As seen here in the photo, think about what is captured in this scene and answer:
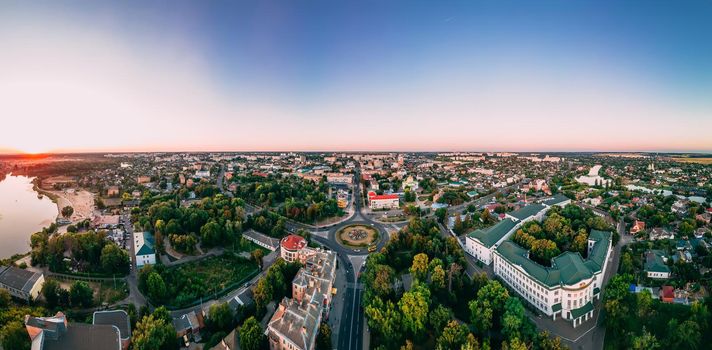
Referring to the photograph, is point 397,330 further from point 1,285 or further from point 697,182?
point 697,182

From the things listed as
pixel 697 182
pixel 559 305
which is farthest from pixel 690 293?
pixel 697 182

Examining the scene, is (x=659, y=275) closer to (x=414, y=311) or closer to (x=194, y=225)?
(x=414, y=311)

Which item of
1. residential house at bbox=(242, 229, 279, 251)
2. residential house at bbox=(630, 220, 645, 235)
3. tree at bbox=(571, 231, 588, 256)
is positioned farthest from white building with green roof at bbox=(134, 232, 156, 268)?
residential house at bbox=(630, 220, 645, 235)

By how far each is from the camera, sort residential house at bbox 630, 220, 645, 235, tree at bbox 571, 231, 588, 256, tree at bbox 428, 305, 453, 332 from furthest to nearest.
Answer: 1. residential house at bbox 630, 220, 645, 235
2. tree at bbox 571, 231, 588, 256
3. tree at bbox 428, 305, 453, 332

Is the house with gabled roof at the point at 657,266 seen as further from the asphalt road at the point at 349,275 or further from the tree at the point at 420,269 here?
the asphalt road at the point at 349,275

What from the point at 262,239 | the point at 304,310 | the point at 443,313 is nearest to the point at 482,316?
the point at 443,313

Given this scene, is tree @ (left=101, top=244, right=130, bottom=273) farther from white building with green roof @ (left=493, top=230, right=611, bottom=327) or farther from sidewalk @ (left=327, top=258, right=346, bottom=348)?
white building with green roof @ (left=493, top=230, right=611, bottom=327)
